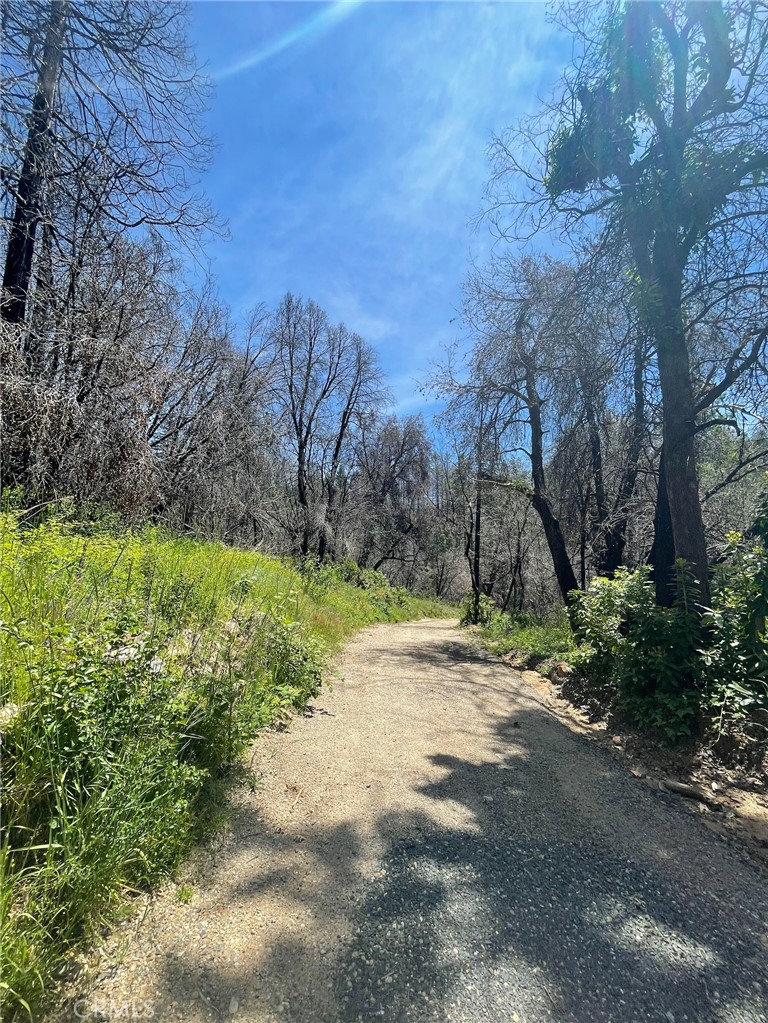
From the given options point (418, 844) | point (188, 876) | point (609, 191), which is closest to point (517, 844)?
point (418, 844)

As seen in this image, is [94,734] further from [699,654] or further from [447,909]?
[699,654]

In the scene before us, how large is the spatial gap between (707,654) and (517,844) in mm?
2379

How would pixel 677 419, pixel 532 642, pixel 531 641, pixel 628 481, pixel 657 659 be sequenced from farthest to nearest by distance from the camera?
pixel 628 481, pixel 531 641, pixel 532 642, pixel 677 419, pixel 657 659

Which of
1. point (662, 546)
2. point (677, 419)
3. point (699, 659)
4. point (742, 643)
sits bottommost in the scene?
point (699, 659)

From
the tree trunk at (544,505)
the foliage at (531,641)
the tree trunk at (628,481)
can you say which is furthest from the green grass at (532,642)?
the tree trunk at (628,481)

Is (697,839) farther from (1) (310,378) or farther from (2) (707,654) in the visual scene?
(1) (310,378)

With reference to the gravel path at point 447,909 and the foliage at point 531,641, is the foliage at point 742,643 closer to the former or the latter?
the gravel path at point 447,909

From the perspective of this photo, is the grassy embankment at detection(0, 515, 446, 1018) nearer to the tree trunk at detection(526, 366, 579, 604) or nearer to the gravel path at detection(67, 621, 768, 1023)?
the gravel path at detection(67, 621, 768, 1023)

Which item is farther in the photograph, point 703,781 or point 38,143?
point 38,143

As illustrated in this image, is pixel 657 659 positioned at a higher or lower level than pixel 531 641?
higher

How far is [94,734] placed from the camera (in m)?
2.00

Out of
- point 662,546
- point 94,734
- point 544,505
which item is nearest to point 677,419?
Result: point 662,546

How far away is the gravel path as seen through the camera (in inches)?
61.5

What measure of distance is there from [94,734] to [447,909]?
1.74m
